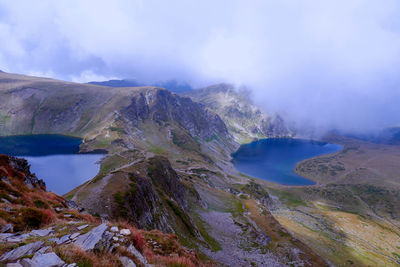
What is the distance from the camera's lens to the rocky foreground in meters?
7.95

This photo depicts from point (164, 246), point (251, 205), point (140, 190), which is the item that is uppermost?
point (164, 246)

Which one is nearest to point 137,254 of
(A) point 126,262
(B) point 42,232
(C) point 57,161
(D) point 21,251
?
(A) point 126,262

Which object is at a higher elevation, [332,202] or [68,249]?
[68,249]

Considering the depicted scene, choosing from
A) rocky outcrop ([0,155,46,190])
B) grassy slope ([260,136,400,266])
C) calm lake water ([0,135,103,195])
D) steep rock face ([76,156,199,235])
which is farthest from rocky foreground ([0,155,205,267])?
calm lake water ([0,135,103,195])

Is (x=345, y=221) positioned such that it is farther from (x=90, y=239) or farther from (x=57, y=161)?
(x=57, y=161)

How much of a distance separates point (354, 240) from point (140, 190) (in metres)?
118

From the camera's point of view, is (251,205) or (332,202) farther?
(332,202)

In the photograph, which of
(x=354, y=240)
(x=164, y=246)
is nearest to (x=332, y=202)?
(x=354, y=240)

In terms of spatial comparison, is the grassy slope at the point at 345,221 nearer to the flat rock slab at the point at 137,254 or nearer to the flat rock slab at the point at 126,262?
the flat rock slab at the point at 137,254

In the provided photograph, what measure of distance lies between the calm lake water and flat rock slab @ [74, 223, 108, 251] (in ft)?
318

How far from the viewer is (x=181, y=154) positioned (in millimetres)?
199750

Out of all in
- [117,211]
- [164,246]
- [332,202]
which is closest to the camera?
[164,246]

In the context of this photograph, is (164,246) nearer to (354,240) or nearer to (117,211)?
(117,211)

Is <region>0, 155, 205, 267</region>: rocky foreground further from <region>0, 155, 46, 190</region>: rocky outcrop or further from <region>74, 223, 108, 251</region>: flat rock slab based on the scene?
<region>0, 155, 46, 190</region>: rocky outcrop
